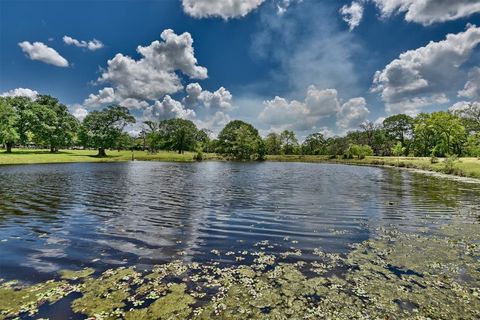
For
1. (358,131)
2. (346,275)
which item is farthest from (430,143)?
(346,275)

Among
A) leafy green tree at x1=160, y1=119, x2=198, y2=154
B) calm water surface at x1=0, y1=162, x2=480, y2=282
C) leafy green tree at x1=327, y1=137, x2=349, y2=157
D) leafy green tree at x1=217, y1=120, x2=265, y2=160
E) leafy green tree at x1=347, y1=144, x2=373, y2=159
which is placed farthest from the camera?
leafy green tree at x1=160, y1=119, x2=198, y2=154

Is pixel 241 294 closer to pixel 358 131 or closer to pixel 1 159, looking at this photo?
pixel 1 159

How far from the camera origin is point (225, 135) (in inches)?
5709

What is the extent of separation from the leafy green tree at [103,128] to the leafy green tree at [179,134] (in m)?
44.4

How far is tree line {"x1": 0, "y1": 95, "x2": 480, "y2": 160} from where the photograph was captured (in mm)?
92188

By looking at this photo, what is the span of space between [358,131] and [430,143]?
59.7 m

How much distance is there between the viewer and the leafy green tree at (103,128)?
103m

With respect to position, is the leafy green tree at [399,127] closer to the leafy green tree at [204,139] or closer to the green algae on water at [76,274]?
the leafy green tree at [204,139]

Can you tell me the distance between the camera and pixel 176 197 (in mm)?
27672

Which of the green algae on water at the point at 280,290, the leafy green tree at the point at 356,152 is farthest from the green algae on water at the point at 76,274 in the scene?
the leafy green tree at the point at 356,152

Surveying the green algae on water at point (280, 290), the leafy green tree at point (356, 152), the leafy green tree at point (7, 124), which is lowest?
the green algae on water at point (280, 290)

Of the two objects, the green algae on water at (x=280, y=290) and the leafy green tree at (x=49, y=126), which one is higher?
the leafy green tree at (x=49, y=126)

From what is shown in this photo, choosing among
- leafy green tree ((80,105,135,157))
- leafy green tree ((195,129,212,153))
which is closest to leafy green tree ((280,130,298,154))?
leafy green tree ((195,129,212,153))

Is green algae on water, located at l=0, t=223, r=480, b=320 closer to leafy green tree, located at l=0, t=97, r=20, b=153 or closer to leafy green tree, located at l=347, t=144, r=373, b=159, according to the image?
leafy green tree, located at l=0, t=97, r=20, b=153
